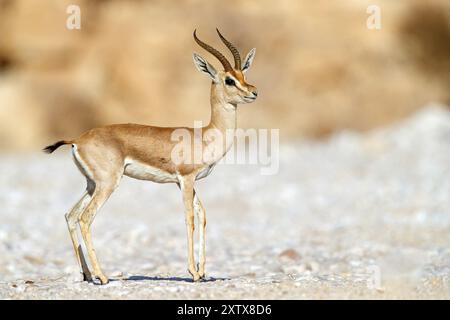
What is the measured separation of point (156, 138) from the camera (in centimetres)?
826

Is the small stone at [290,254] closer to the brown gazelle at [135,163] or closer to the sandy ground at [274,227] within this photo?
the sandy ground at [274,227]

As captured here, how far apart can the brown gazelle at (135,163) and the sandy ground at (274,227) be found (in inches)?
22.3

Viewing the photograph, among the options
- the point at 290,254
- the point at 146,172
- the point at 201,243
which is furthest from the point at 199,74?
the point at 201,243

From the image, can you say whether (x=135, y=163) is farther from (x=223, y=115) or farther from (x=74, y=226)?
(x=223, y=115)

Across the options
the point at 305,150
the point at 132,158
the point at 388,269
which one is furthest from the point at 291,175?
the point at 132,158

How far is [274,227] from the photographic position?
14203mm

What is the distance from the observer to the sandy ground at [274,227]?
780cm

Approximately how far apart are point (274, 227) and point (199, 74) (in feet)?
48.0

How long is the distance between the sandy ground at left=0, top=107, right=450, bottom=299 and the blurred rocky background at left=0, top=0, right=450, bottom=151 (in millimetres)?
3735

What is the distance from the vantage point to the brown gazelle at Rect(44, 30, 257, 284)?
7953 millimetres

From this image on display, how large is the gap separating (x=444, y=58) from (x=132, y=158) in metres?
22.2

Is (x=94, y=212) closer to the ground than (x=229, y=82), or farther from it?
closer to the ground

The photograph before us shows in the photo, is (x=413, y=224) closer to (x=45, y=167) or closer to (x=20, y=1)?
(x=45, y=167)

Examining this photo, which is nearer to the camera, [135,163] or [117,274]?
[135,163]
